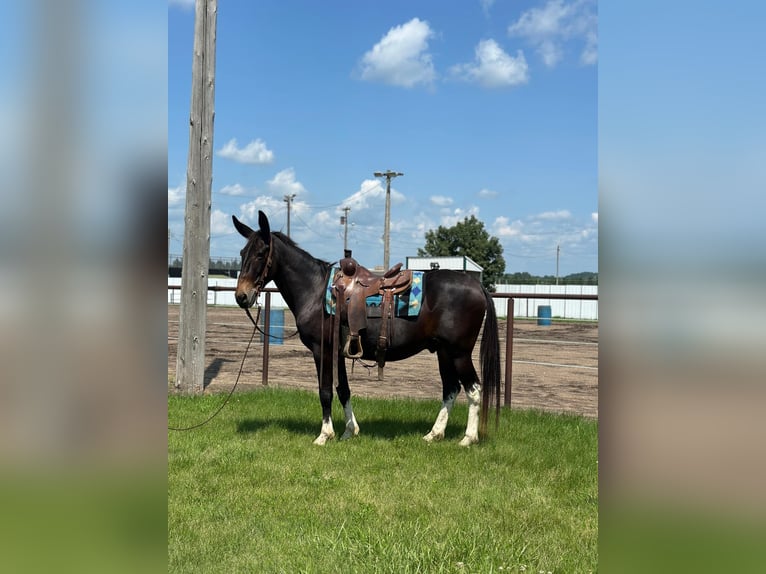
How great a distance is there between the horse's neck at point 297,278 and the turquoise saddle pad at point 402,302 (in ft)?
0.75

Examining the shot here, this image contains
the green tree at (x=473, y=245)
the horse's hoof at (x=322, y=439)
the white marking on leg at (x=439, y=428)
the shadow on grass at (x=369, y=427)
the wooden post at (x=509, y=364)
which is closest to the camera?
the horse's hoof at (x=322, y=439)

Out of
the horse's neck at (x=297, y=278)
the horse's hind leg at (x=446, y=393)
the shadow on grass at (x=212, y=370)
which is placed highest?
the horse's neck at (x=297, y=278)

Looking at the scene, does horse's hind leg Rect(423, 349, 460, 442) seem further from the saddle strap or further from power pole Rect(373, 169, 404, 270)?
power pole Rect(373, 169, 404, 270)

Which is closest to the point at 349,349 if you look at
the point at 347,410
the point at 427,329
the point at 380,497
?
the point at 347,410

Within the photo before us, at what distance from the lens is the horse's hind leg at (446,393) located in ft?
19.9

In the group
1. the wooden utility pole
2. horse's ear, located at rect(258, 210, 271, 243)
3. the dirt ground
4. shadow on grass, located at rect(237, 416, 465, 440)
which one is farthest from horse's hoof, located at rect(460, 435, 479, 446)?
the wooden utility pole

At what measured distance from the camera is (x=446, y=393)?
6270 millimetres

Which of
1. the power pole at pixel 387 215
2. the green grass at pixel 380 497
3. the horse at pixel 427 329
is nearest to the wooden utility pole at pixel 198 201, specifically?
the green grass at pixel 380 497

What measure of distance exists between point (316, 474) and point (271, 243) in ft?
8.28

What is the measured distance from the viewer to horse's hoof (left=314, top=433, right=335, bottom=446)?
579 centimetres

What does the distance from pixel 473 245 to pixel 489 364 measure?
2244 inches

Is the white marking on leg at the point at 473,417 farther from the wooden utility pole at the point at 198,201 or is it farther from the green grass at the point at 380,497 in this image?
the wooden utility pole at the point at 198,201

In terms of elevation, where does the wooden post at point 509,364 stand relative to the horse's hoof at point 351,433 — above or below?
above
